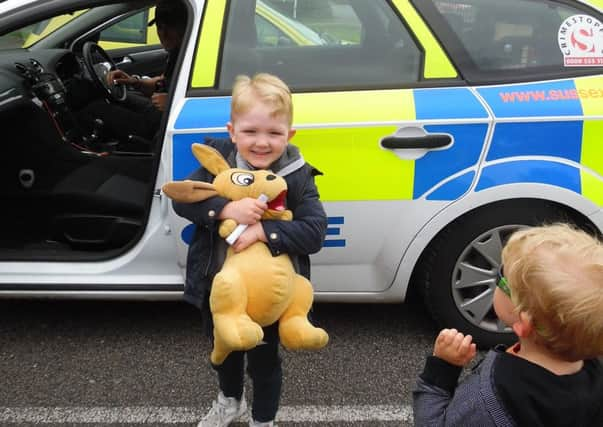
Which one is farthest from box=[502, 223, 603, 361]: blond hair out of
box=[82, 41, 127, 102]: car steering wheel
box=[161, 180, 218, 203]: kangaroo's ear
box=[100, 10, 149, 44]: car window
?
box=[100, 10, 149, 44]: car window

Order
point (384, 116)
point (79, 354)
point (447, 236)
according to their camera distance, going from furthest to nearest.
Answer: point (79, 354), point (447, 236), point (384, 116)

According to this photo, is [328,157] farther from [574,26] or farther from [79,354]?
[79,354]

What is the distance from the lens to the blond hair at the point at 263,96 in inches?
60.7

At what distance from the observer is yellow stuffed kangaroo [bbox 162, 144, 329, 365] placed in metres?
1.49

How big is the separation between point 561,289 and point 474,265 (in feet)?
4.36

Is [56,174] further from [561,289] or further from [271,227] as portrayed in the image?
[561,289]

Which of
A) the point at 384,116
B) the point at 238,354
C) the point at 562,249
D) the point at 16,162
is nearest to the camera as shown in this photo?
the point at 562,249

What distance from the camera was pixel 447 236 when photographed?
7.35ft

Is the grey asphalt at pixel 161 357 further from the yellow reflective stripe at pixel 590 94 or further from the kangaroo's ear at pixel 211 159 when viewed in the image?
the yellow reflective stripe at pixel 590 94

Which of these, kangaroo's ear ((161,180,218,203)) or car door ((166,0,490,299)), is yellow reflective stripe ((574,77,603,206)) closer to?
car door ((166,0,490,299))

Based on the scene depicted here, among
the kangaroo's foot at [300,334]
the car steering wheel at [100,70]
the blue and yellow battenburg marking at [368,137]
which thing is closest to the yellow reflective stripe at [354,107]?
the blue and yellow battenburg marking at [368,137]

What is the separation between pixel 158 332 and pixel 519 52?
5.82 ft

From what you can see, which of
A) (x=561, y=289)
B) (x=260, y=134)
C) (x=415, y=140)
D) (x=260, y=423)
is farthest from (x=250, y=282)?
(x=415, y=140)

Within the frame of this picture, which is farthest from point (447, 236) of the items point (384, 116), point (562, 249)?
point (562, 249)
